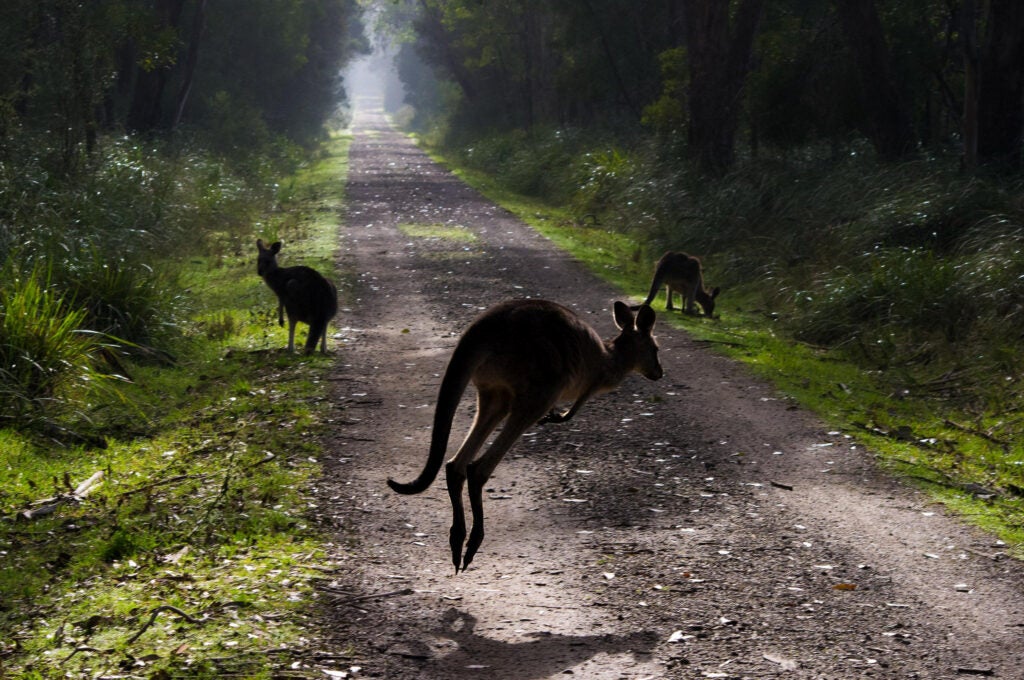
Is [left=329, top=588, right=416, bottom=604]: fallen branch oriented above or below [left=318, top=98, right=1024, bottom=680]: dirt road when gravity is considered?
below

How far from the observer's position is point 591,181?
86.3 ft

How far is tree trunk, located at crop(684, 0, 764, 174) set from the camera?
21656 millimetres

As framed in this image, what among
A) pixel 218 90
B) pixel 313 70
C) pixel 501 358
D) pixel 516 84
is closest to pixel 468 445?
pixel 501 358

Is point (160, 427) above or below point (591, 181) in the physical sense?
below

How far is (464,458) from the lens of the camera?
6.00 metres

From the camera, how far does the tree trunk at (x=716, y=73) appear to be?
21656 millimetres

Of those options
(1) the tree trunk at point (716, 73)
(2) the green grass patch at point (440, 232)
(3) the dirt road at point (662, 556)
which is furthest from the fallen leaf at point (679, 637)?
(1) the tree trunk at point (716, 73)

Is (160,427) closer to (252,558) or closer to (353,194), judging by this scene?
(252,558)

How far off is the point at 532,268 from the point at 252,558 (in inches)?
450

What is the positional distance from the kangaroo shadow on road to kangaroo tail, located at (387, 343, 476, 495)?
28.8 inches

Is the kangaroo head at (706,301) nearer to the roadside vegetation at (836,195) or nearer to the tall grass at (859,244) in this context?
the roadside vegetation at (836,195)

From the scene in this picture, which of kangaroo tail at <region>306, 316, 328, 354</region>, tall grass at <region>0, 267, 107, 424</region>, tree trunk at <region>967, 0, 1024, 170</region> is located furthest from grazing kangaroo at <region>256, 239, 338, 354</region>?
tree trunk at <region>967, 0, 1024, 170</region>

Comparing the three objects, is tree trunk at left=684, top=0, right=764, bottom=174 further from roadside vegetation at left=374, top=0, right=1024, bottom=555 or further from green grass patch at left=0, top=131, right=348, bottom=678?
green grass patch at left=0, top=131, right=348, bottom=678

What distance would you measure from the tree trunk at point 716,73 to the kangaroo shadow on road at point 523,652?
1748 cm
